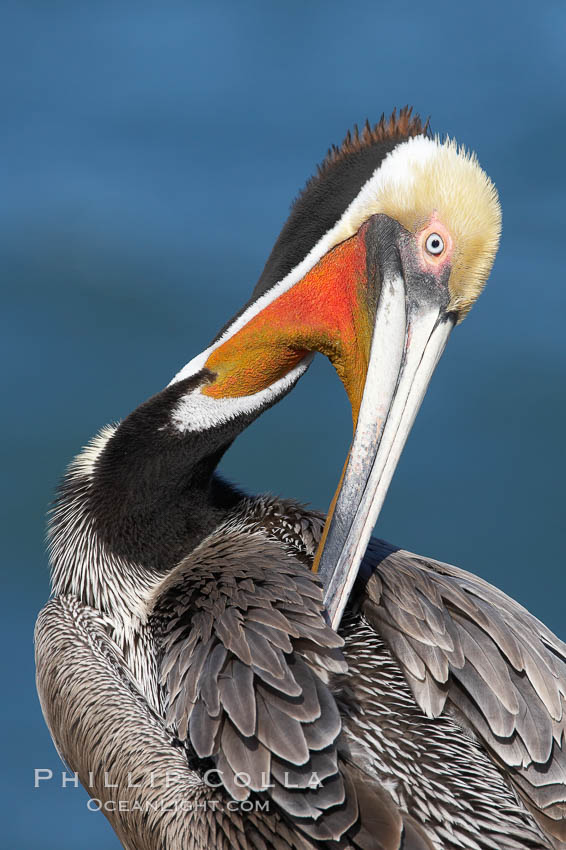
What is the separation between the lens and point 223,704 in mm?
1878

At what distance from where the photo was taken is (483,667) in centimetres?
201

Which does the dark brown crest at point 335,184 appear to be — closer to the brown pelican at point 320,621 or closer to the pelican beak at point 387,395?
the brown pelican at point 320,621

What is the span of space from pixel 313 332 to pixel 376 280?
188mm

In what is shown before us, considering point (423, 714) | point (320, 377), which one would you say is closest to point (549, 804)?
point (423, 714)

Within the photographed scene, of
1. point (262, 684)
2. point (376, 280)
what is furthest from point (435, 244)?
point (262, 684)

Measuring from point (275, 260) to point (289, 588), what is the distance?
26.4 inches

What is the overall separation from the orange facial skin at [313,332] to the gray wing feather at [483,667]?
14.6 inches

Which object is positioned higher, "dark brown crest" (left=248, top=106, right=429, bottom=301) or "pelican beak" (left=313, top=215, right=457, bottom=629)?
"dark brown crest" (left=248, top=106, right=429, bottom=301)

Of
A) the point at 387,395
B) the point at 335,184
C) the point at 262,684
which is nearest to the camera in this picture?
the point at 262,684

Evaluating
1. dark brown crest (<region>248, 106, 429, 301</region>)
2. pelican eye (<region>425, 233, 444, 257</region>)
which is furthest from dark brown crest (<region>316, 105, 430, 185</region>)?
pelican eye (<region>425, 233, 444, 257</region>)

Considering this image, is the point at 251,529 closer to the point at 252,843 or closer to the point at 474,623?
the point at 474,623

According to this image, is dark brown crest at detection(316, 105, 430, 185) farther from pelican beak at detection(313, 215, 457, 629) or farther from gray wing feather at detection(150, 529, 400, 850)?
gray wing feather at detection(150, 529, 400, 850)

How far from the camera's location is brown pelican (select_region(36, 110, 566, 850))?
183 cm

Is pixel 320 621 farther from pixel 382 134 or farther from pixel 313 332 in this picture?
pixel 382 134
